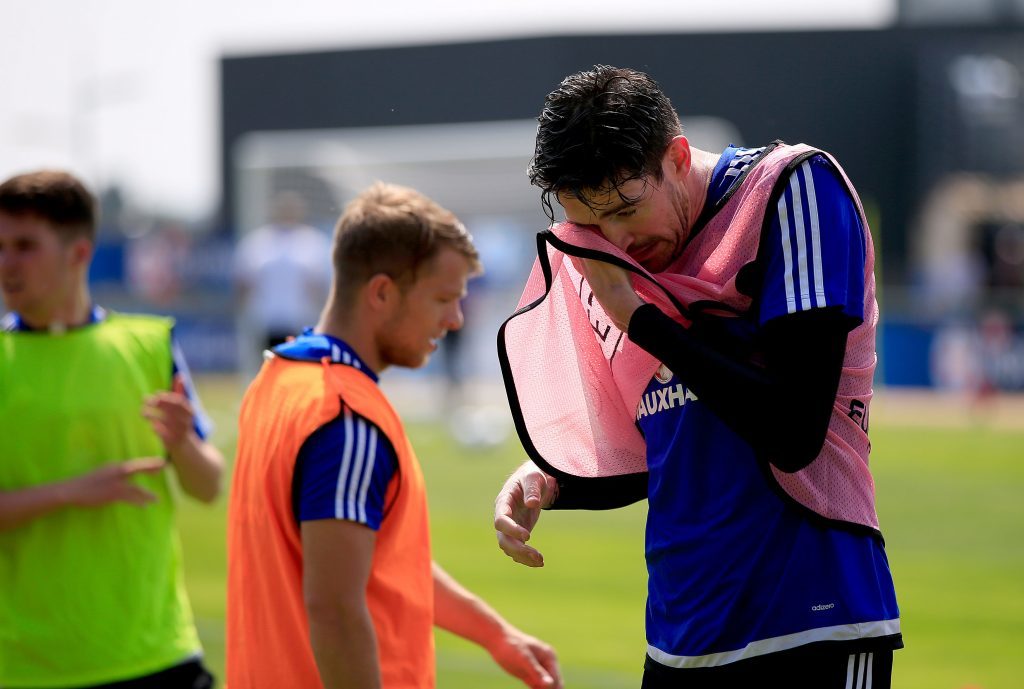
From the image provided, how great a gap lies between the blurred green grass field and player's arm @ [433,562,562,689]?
339 cm

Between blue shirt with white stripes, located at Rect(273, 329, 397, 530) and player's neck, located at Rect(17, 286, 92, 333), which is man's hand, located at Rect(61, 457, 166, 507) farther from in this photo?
blue shirt with white stripes, located at Rect(273, 329, 397, 530)

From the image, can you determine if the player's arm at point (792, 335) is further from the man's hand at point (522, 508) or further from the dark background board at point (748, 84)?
the dark background board at point (748, 84)

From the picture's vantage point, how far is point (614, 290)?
98.7 inches

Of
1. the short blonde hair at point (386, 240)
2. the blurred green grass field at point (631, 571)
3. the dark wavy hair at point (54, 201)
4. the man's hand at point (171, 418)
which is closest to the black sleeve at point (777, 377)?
the short blonde hair at point (386, 240)

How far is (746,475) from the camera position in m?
2.61

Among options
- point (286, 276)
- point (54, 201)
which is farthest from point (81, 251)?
point (286, 276)

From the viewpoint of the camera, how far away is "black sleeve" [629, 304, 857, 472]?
2375 mm

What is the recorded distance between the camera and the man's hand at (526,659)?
3.31 metres

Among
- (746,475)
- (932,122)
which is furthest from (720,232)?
(932,122)

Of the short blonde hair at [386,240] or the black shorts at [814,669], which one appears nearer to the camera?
the black shorts at [814,669]

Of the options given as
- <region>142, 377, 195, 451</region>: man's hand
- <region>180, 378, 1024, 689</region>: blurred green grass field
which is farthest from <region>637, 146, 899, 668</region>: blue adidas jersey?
<region>180, 378, 1024, 689</region>: blurred green grass field

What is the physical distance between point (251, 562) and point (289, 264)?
13.6 m

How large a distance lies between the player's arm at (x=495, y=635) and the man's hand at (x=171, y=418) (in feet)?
3.26

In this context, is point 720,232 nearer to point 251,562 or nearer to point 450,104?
point 251,562
